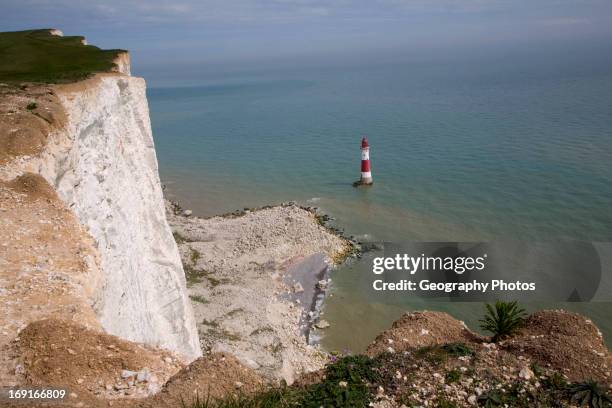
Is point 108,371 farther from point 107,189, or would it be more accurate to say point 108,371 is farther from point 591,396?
point 107,189

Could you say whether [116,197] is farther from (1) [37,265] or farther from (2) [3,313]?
(2) [3,313]

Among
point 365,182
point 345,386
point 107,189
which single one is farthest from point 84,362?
point 365,182

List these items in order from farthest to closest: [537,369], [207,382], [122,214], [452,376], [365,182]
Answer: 1. [365,182]
2. [122,214]
3. [537,369]
4. [452,376]
5. [207,382]

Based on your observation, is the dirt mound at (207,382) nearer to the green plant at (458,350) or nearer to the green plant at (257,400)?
the green plant at (257,400)

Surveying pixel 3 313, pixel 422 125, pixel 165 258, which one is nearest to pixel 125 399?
pixel 3 313

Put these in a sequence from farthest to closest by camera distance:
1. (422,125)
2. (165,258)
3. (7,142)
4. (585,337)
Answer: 1. (422,125)
2. (165,258)
3. (7,142)
4. (585,337)

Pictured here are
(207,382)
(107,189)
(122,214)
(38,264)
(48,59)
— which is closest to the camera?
(207,382)

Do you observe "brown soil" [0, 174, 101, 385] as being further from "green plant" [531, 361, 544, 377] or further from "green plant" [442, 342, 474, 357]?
"green plant" [531, 361, 544, 377]
